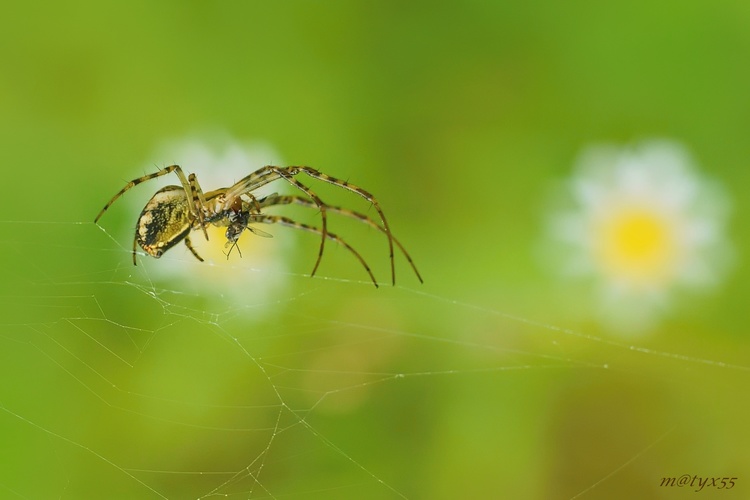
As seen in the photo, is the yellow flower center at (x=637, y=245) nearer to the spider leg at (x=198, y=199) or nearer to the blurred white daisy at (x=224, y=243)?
the blurred white daisy at (x=224, y=243)

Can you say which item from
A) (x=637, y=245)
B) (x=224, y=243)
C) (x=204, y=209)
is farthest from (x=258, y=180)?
(x=637, y=245)

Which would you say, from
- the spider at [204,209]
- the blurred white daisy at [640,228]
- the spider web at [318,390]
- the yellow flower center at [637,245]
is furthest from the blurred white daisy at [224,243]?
the yellow flower center at [637,245]

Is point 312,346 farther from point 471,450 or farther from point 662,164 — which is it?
point 662,164

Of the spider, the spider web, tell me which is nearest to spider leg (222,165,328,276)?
the spider

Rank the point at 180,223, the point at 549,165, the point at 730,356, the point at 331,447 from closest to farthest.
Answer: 1. the point at 180,223
2. the point at 331,447
3. the point at 730,356
4. the point at 549,165

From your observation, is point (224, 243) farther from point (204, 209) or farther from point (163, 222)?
point (163, 222)

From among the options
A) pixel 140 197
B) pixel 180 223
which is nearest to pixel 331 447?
pixel 180 223
